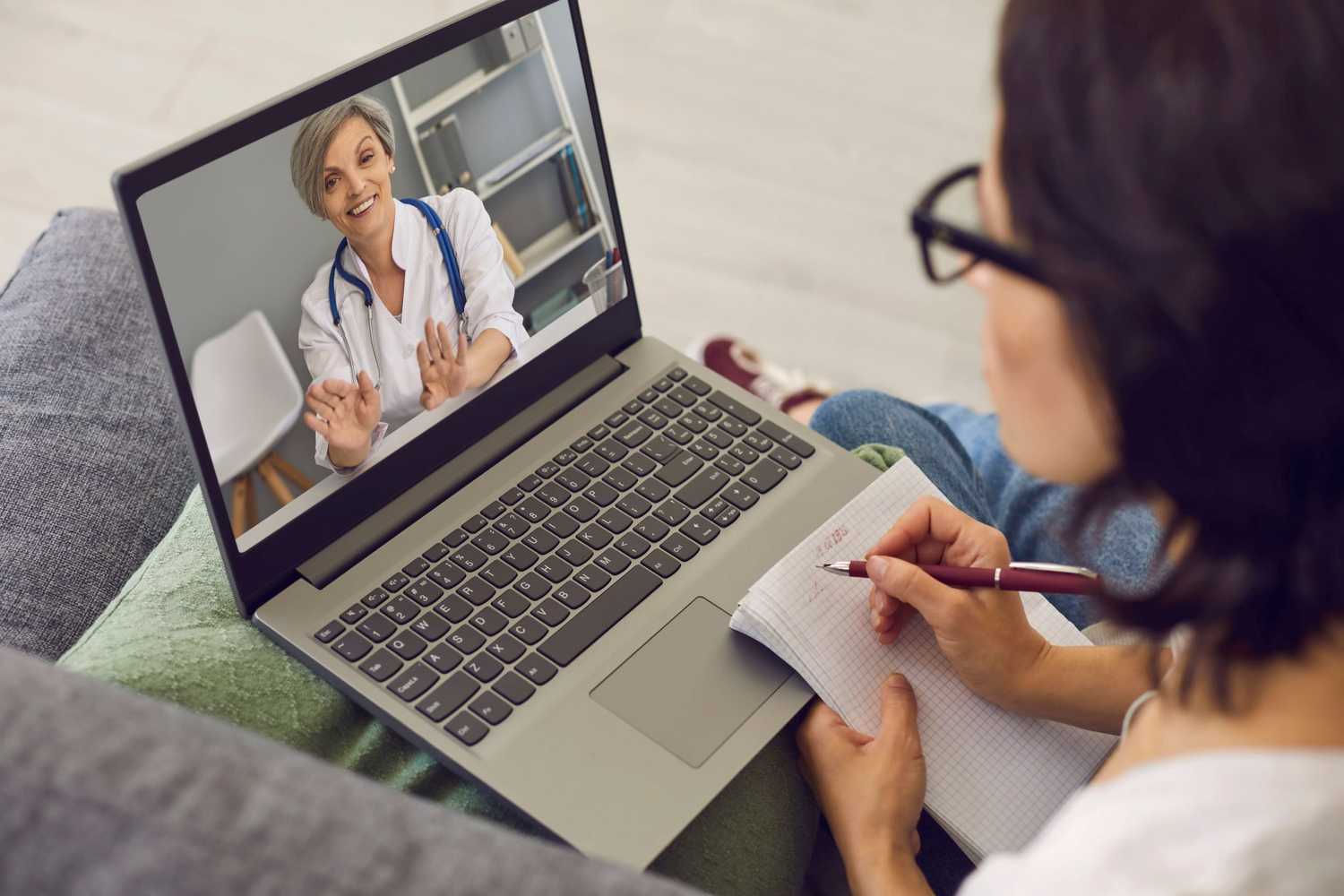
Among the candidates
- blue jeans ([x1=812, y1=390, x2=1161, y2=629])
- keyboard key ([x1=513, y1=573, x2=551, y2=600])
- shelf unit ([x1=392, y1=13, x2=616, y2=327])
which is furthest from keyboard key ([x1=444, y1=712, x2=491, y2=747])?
blue jeans ([x1=812, y1=390, x2=1161, y2=629])

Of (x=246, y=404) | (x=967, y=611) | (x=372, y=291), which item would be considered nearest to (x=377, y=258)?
(x=372, y=291)

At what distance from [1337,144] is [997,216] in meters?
0.15

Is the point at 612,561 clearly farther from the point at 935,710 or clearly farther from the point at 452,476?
the point at 935,710

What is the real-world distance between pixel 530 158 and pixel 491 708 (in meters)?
0.40

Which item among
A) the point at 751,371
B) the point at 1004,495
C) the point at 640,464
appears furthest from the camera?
the point at 751,371

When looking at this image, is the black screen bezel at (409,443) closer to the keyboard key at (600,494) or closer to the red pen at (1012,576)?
the keyboard key at (600,494)

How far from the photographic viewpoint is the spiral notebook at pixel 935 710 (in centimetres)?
75

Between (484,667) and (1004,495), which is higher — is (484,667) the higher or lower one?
the higher one

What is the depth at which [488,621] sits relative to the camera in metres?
0.79

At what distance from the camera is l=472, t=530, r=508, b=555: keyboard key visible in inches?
32.9

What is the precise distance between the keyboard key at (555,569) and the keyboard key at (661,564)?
56mm

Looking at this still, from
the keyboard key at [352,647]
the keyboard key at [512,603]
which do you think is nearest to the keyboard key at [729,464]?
the keyboard key at [512,603]

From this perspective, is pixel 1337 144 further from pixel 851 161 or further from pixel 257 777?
pixel 851 161

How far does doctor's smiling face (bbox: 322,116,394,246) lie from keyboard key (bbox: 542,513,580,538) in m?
0.24
